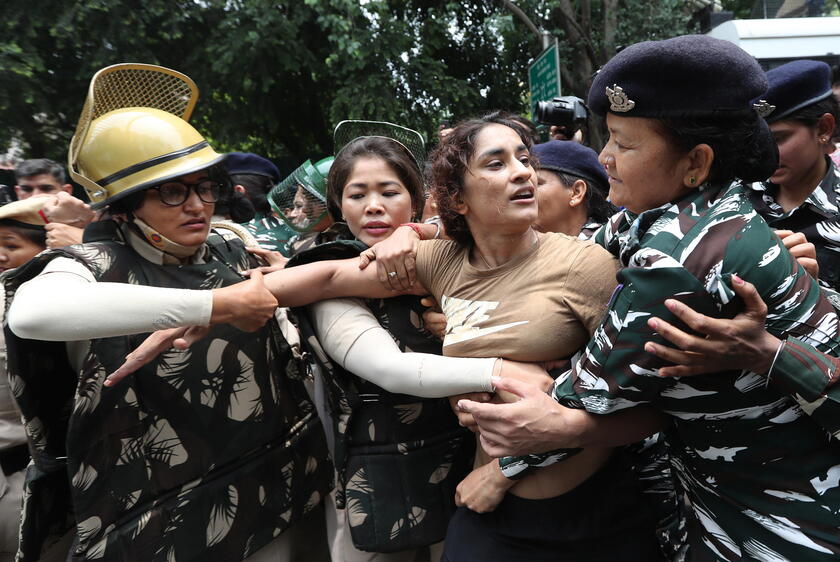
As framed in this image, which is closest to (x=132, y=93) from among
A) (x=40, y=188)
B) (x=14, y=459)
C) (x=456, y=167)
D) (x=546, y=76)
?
(x=456, y=167)

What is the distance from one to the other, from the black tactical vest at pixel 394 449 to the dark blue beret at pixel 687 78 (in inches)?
39.9

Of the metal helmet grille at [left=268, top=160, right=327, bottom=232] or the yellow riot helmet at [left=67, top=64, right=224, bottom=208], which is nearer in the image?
the yellow riot helmet at [left=67, top=64, right=224, bottom=208]

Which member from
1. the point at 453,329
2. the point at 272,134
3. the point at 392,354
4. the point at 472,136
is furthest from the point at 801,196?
the point at 272,134

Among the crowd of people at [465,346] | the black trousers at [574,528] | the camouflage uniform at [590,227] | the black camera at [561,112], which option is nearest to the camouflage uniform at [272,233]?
the crowd of people at [465,346]

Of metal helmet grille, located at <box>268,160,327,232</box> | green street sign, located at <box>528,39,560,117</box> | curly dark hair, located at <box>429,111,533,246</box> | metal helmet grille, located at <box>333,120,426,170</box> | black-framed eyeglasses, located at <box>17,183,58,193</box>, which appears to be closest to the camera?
curly dark hair, located at <box>429,111,533,246</box>

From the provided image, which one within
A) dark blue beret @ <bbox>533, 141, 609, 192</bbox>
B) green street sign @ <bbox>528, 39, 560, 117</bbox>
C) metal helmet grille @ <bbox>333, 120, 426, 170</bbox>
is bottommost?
green street sign @ <bbox>528, 39, 560, 117</bbox>

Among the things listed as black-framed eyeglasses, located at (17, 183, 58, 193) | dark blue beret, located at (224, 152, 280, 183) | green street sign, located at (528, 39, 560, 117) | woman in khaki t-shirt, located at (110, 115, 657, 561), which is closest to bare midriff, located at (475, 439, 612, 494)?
woman in khaki t-shirt, located at (110, 115, 657, 561)

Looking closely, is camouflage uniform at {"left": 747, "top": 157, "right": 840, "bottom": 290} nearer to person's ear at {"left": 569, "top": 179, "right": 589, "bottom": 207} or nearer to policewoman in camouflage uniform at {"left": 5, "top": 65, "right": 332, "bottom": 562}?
person's ear at {"left": 569, "top": 179, "right": 589, "bottom": 207}

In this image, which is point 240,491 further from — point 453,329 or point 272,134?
point 272,134

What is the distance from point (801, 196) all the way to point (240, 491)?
8.07ft

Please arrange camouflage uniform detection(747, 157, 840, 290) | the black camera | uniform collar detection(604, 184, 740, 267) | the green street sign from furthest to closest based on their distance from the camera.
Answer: the green street sign
the black camera
camouflage uniform detection(747, 157, 840, 290)
uniform collar detection(604, 184, 740, 267)

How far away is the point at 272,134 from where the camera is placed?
12781 mm

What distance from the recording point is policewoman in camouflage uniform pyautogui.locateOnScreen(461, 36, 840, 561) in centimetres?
132

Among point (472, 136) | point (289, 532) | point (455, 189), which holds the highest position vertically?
point (472, 136)
